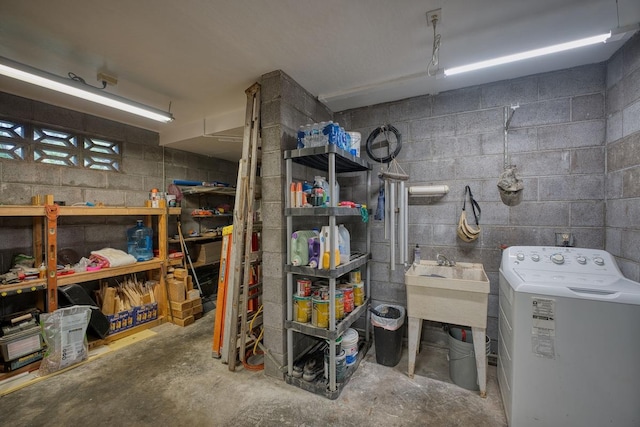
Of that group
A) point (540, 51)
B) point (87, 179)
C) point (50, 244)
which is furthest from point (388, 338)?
point (87, 179)

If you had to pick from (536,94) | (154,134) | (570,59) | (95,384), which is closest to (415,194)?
(536,94)

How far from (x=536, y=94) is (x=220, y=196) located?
4.56 m

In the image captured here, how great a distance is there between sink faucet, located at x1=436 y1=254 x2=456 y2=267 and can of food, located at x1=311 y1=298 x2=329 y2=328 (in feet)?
4.05

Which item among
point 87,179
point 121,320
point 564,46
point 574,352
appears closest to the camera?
point 574,352

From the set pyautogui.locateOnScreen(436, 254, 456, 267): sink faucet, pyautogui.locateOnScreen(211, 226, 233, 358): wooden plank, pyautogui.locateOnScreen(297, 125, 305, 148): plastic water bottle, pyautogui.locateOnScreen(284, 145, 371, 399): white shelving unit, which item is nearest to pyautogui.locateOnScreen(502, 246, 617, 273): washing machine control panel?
pyautogui.locateOnScreen(436, 254, 456, 267): sink faucet

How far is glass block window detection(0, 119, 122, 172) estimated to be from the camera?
2609 mm

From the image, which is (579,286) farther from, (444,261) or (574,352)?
(444,261)

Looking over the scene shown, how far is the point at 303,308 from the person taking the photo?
7.12 feet

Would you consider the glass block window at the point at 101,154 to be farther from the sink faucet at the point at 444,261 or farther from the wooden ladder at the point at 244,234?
the sink faucet at the point at 444,261

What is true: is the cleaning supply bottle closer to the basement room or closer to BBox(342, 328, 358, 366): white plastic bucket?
the basement room

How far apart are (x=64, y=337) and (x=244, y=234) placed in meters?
1.88

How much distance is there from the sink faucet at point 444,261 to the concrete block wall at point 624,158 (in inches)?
43.1

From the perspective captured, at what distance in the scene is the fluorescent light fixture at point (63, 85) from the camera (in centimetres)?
168

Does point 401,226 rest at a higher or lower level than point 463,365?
higher
